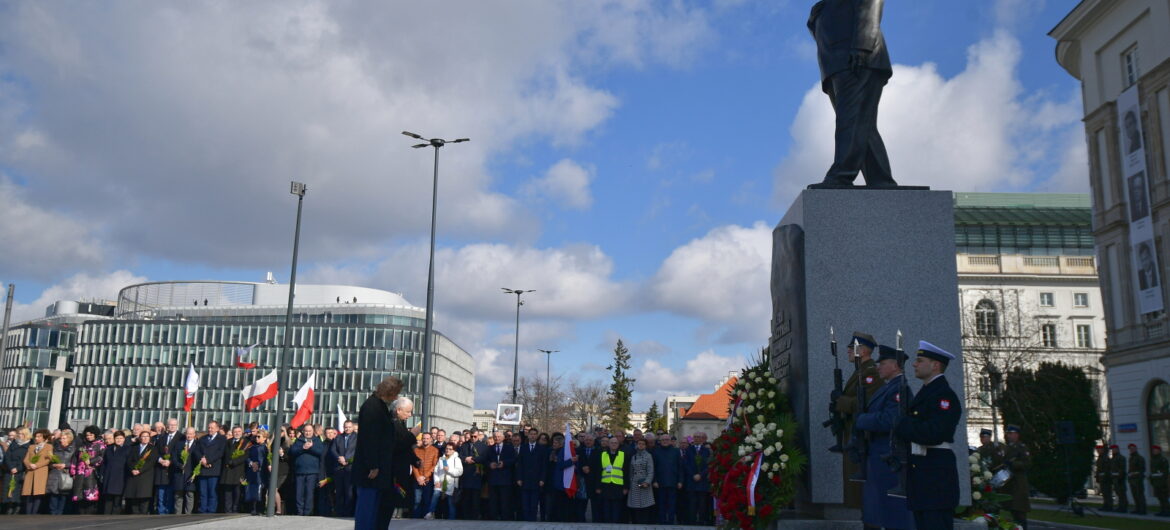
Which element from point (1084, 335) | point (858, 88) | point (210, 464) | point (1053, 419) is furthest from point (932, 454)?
point (1084, 335)

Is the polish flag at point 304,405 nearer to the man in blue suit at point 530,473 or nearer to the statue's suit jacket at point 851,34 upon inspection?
the man in blue suit at point 530,473

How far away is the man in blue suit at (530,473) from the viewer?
1647cm

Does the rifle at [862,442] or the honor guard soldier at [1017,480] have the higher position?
the rifle at [862,442]

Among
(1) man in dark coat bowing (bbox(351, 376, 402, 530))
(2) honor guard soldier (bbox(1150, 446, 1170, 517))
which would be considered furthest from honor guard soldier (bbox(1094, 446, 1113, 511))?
(1) man in dark coat bowing (bbox(351, 376, 402, 530))

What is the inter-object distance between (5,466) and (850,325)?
610 inches

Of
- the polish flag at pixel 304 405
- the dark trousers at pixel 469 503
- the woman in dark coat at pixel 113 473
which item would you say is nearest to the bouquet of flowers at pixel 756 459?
the dark trousers at pixel 469 503

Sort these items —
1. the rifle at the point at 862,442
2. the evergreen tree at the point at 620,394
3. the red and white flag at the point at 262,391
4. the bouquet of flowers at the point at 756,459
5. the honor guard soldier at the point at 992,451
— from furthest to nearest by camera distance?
→ the evergreen tree at the point at 620,394 → the red and white flag at the point at 262,391 → the honor guard soldier at the point at 992,451 → the bouquet of flowers at the point at 756,459 → the rifle at the point at 862,442

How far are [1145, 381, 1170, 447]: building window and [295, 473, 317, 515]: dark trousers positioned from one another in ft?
102

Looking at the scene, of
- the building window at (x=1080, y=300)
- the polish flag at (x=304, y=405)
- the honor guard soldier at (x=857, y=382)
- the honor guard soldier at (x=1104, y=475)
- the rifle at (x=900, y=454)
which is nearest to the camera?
the rifle at (x=900, y=454)

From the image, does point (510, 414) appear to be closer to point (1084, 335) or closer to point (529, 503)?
point (529, 503)

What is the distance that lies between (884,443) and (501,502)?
11.2m

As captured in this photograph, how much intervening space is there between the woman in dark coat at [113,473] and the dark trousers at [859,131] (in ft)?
46.5

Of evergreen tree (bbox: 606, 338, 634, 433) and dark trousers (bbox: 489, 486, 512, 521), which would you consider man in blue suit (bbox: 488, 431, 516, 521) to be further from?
evergreen tree (bbox: 606, 338, 634, 433)

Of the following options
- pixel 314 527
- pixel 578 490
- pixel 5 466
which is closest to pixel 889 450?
pixel 314 527
